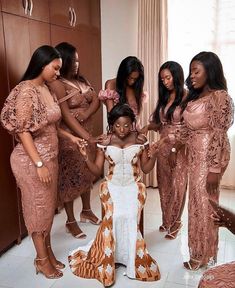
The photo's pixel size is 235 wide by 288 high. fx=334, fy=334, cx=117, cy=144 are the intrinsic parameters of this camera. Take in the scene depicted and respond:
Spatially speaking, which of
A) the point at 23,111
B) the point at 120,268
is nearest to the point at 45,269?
the point at 120,268

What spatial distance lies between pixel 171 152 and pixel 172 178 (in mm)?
231

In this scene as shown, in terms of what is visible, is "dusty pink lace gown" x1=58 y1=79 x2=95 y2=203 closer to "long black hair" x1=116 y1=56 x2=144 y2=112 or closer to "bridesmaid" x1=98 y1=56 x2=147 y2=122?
"bridesmaid" x1=98 y1=56 x2=147 y2=122

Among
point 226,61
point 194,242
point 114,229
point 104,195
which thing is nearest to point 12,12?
point 104,195

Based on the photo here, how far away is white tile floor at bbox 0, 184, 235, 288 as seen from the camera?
7.07ft

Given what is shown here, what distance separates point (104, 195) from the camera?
7.01 ft

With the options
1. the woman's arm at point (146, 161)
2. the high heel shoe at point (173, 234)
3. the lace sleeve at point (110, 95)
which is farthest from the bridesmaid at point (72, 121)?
the high heel shoe at point (173, 234)

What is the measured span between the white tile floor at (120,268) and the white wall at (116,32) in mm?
1989

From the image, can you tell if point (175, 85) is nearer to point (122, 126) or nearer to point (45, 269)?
point (122, 126)

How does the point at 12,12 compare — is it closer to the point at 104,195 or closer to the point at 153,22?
the point at 104,195

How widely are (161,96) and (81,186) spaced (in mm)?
1016

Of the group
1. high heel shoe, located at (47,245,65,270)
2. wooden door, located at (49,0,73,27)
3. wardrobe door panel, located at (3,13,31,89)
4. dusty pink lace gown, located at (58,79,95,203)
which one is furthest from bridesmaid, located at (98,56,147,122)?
high heel shoe, located at (47,245,65,270)

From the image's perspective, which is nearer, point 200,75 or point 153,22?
point 200,75

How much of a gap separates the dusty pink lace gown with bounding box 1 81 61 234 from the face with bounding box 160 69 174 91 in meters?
0.94

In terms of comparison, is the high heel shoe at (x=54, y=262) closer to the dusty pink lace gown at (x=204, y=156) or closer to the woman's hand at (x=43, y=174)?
the woman's hand at (x=43, y=174)
